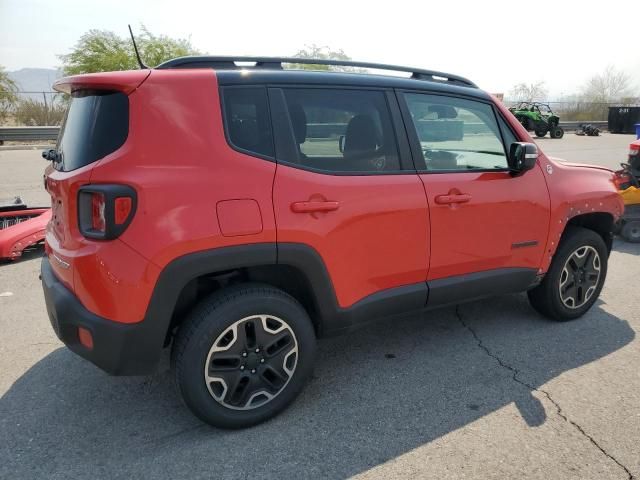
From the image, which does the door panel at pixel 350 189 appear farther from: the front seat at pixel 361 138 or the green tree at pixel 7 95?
the green tree at pixel 7 95

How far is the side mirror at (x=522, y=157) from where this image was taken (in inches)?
129

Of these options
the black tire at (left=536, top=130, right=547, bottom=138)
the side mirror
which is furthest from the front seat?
the black tire at (left=536, top=130, right=547, bottom=138)

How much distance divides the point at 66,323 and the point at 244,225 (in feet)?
3.18

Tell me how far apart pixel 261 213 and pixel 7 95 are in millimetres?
25086

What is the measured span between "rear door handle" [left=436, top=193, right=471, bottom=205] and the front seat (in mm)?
496

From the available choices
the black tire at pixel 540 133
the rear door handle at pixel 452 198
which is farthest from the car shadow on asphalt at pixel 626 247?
the black tire at pixel 540 133

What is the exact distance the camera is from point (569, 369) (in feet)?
10.6

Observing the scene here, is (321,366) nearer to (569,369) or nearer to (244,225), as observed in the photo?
(244,225)

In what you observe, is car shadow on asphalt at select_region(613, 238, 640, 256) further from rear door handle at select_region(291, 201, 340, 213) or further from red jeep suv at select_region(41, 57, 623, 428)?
rear door handle at select_region(291, 201, 340, 213)

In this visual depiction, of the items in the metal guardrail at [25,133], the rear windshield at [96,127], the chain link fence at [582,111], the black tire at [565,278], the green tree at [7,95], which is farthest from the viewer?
the chain link fence at [582,111]

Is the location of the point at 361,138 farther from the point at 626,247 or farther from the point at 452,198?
the point at 626,247

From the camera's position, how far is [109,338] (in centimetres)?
229

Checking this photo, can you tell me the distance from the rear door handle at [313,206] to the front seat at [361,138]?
364mm

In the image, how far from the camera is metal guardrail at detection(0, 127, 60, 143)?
19.2 metres
